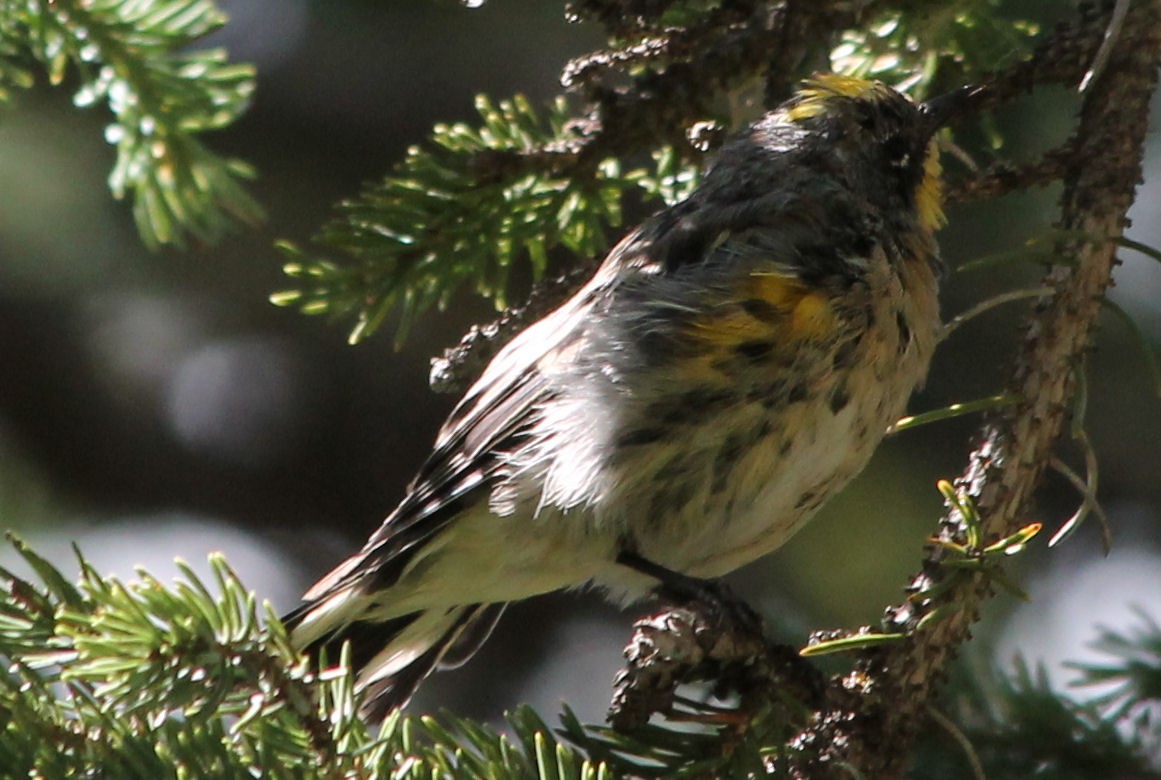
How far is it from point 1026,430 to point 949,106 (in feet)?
2.97

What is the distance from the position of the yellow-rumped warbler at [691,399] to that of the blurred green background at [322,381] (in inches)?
61.9

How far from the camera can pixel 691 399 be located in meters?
3.04

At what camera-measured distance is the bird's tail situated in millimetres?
3404

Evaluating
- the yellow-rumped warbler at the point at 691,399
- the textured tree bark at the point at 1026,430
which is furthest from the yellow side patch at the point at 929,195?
the textured tree bark at the point at 1026,430

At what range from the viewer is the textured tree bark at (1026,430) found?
2.28 meters

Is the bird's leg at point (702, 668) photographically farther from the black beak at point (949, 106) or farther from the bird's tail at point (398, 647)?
the black beak at point (949, 106)

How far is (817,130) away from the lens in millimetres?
3547

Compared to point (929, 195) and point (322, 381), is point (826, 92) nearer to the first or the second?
point (929, 195)

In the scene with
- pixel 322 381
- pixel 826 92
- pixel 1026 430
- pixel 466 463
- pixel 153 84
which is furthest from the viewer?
pixel 322 381

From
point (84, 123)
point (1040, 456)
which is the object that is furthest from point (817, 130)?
point (84, 123)

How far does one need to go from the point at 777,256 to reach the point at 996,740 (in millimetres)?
1107

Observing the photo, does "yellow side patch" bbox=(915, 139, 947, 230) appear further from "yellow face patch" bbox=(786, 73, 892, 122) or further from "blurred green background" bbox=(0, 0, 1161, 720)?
"blurred green background" bbox=(0, 0, 1161, 720)

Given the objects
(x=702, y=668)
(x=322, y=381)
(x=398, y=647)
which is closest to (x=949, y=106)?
(x=702, y=668)

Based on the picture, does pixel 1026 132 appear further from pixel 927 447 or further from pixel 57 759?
pixel 57 759
